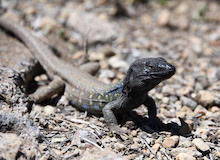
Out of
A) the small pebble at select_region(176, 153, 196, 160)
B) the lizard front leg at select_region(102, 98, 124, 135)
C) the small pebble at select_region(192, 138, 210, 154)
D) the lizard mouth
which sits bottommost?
the small pebble at select_region(192, 138, 210, 154)

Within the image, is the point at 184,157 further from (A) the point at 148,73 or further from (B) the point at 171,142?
(A) the point at 148,73

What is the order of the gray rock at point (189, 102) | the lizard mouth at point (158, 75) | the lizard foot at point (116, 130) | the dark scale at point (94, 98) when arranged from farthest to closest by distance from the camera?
the gray rock at point (189, 102), the dark scale at point (94, 98), the lizard foot at point (116, 130), the lizard mouth at point (158, 75)

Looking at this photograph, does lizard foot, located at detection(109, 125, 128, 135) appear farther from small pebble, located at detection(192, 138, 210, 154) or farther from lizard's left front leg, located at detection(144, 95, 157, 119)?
small pebble, located at detection(192, 138, 210, 154)

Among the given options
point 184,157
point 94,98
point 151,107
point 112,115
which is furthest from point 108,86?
point 184,157

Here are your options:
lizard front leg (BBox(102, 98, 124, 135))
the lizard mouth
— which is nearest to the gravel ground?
lizard front leg (BBox(102, 98, 124, 135))

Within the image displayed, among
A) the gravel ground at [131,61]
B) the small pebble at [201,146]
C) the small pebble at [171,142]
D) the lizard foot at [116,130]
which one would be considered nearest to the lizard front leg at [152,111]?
the gravel ground at [131,61]

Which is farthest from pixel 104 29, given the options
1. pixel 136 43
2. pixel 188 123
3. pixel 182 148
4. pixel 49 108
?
pixel 182 148

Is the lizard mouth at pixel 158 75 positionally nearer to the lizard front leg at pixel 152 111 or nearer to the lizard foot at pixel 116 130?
the lizard front leg at pixel 152 111
